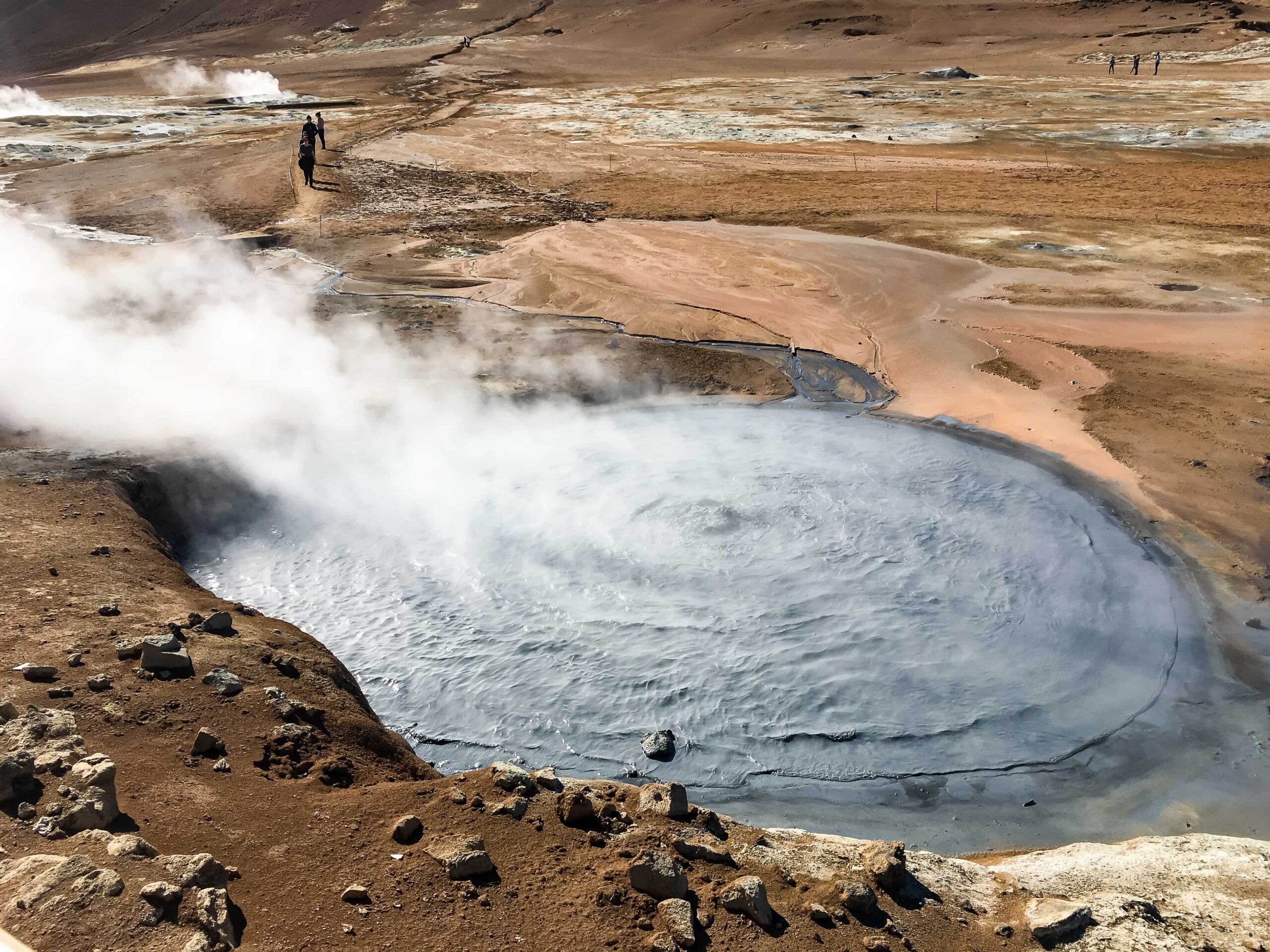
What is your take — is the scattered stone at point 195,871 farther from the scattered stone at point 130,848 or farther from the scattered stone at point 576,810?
the scattered stone at point 576,810

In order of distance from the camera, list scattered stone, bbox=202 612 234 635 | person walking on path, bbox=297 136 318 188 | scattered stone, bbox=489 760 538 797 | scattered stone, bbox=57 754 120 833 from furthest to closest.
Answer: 1. person walking on path, bbox=297 136 318 188
2. scattered stone, bbox=202 612 234 635
3. scattered stone, bbox=489 760 538 797
4. scattered stone, bbox=57 754 120 833

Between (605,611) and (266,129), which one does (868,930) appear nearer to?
(605,611)

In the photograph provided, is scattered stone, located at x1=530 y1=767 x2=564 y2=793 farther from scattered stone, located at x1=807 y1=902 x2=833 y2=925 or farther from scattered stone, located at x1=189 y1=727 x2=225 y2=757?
scattered stone, located at x1=189 y1=727 x2=225 y2=757

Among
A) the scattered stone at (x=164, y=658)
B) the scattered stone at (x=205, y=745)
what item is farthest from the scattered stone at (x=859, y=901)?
the scattered stone at (x=164, y=658)

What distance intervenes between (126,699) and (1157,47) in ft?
150

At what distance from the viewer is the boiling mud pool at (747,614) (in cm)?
564

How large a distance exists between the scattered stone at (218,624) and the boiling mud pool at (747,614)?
0.96 meters

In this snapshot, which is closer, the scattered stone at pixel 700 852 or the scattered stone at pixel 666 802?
the scattered stone at pixel 700 852

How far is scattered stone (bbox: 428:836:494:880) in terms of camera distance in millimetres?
3498

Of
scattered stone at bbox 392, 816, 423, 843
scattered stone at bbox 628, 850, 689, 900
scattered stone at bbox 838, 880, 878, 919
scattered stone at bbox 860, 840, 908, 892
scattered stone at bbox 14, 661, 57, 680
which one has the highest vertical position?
scattered stone at bbox 14, 661, 57, 680

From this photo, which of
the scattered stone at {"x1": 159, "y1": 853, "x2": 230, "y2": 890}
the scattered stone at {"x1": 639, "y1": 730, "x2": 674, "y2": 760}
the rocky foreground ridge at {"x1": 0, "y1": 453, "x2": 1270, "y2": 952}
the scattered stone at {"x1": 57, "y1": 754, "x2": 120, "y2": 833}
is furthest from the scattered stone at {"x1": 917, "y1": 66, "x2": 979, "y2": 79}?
the scattered stone at {"x1": 159, "y1": 853, "x2": 230, "y2": 890}

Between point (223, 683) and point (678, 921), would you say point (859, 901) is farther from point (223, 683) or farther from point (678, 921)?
point (223, 683)

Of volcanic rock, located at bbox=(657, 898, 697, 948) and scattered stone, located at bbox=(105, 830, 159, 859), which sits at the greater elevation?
scattered stone, located at bbox=(105, 830, 159, 859)

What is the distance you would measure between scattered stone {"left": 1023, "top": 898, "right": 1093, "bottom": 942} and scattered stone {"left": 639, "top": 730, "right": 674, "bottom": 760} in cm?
212
